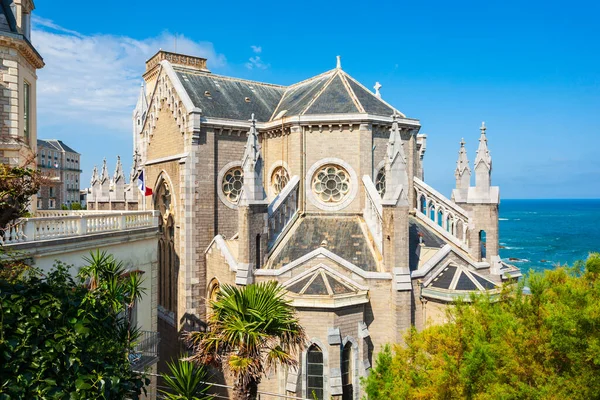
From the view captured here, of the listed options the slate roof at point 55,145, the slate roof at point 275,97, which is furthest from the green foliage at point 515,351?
the slate roof at point 55,145

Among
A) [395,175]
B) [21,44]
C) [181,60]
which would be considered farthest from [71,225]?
[181,60]

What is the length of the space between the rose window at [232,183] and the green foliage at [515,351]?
1496 cm

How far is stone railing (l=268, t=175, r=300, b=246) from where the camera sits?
70.4 feet

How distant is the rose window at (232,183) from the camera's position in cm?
2511

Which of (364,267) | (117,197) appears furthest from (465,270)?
(117,197)

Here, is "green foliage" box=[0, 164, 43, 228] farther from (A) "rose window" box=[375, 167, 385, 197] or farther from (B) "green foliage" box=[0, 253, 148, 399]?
(A) "rose window" box=[375, 167, 385, 197]

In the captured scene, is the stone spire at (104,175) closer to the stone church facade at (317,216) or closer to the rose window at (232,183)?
the stone church facade at (317,216)

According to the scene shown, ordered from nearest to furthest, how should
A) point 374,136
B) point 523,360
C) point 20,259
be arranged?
point 523,360
point 20,259
point 374,136

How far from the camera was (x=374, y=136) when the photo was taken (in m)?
23.5

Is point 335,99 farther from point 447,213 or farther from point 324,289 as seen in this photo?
point 324,289

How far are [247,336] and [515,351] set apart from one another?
6670mm

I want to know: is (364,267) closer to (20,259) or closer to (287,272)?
(287,272)

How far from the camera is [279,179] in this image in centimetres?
2578

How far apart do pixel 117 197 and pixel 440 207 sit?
23.5 meters
